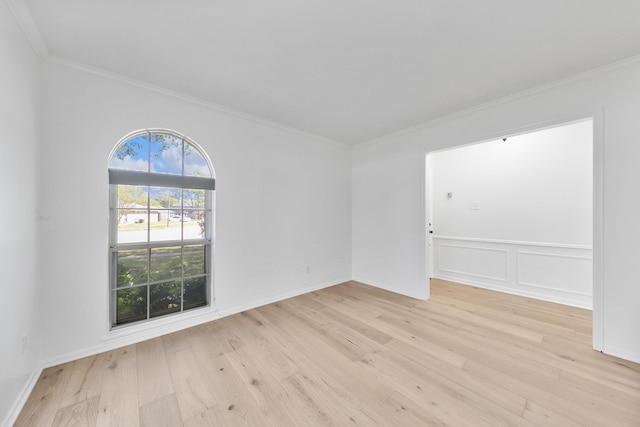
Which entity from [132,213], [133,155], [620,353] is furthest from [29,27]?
[620,353]

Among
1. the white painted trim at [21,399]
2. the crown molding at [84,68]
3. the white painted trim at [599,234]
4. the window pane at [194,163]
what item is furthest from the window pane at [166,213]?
the white painted trim at [599,234]

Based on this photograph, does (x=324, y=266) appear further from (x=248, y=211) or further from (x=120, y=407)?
(x=120, y=407)

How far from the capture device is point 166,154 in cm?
261

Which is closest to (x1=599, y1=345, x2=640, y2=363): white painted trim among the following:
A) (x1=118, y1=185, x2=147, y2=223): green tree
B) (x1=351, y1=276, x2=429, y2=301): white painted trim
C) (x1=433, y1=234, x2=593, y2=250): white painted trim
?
(x1=433, y1=234, x2=593, y2=250): white painted trim

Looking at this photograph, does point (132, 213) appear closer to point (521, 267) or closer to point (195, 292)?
point (195, 292)

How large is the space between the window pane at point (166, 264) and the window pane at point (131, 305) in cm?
18

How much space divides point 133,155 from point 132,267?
3.84 feet

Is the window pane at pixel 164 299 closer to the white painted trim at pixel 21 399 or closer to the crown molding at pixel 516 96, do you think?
the white painted trim at pixel 21 399

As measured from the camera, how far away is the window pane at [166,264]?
255cm

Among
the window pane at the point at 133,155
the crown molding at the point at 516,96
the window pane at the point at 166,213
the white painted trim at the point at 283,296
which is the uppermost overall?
the crown molding at the point at 516,96

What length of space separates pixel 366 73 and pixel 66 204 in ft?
9.63

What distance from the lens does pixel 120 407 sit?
5.11 feet

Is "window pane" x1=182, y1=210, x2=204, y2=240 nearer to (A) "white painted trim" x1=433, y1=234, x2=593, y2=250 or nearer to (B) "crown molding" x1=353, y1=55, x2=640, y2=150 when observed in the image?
(B) "crown molding" x1=353, y1=55, x2=640, y2=150

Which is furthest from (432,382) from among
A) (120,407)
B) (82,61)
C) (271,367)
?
(82,61)
